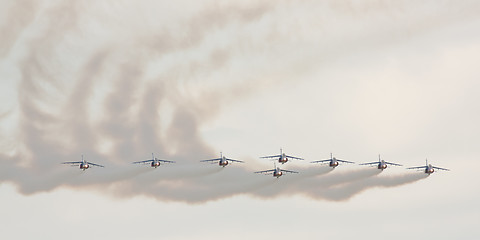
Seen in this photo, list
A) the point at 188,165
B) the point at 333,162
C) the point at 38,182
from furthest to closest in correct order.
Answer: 1. the point at 333,162
2. the point at 188,165
3. the point at 38,182

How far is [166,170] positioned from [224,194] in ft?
26.3

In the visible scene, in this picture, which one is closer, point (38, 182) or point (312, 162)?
point (38, 182)

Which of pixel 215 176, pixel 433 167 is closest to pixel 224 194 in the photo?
pixel 215 176

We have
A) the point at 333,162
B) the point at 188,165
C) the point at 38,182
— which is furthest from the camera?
the point at 333,162

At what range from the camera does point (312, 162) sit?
423 ft

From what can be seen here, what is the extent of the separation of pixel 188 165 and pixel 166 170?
346 centimetres

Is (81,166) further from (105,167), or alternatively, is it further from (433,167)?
(433,167)

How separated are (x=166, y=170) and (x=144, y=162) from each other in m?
4.67

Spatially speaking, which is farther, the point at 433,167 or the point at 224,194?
the point at 433,167

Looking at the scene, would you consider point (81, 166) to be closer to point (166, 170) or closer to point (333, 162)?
point (166, 170)

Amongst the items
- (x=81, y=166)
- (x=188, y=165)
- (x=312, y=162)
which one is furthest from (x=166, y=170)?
(x=312, y=162)

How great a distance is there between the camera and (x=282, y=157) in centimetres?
12719

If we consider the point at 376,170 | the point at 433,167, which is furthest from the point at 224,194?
the point at 433,167

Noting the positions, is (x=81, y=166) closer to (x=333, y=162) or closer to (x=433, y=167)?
(x=333, y=162)
